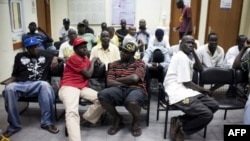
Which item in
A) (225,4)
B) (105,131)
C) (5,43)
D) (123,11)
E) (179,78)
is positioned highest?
(225,4)

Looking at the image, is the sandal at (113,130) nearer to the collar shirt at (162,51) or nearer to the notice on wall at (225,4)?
the collar shirt at (162,51)

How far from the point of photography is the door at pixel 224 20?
6.04 meters

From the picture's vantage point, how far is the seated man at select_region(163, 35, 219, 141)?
2.53 m

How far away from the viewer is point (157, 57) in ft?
12.8

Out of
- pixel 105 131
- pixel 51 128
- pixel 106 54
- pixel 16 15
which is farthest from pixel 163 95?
pixel 16 15

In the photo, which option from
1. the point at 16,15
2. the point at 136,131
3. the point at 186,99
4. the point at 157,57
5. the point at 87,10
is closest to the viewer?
the point at 186,99

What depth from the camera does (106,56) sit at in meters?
3.59

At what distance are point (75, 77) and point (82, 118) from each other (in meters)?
0.57

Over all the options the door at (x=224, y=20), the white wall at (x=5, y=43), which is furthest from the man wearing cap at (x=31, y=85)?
the door at (x=224, y=20)

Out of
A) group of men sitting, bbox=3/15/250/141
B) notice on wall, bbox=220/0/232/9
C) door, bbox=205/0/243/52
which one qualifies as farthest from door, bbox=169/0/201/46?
group of men sitting, bbox=3/15/250/141

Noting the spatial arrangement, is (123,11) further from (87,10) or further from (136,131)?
(136,131)

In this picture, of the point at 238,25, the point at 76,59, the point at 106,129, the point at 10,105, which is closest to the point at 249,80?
the point at 106,129

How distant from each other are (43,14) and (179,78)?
14.8 feet

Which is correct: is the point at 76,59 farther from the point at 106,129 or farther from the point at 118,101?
the point at 106,129
